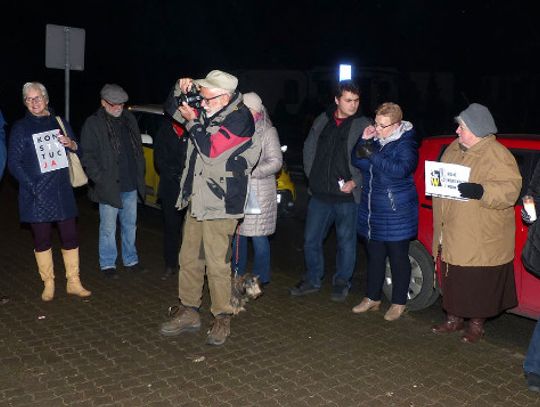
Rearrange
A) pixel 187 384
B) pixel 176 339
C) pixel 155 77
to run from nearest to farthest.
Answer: pixel 187 384
pixel 176 339
pixel 155 77

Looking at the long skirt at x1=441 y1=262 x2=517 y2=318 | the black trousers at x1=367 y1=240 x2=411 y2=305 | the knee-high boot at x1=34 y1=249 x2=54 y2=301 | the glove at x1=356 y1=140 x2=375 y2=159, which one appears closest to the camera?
the long skirt at x1=441 y1=262 x2=517 y2=318

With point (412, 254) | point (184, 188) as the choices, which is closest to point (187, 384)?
point (184, 188)

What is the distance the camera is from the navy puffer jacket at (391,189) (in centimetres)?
543

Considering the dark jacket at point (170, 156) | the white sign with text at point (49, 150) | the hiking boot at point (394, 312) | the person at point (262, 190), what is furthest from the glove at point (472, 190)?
the white sign with text at point (49, 150)

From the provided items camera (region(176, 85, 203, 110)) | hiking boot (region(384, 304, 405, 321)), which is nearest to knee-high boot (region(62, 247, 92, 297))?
camera (region(176, 85, 203, 110))

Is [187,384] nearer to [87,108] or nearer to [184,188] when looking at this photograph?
[184,188]

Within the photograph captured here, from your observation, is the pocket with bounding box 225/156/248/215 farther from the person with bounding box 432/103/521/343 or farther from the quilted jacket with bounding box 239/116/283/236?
the person with bounding box 432/103/521/343

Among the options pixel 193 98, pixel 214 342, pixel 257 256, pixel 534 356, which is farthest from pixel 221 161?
pixel 534 356

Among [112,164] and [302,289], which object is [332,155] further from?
[112,164]

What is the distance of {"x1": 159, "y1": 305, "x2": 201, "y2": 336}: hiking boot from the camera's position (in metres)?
5.41

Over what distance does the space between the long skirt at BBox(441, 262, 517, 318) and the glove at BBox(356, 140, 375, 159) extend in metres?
1.17

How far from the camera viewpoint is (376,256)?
5.91 metres

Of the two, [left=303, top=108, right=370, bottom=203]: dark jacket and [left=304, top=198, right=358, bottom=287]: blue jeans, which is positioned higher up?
[left=303, top=108, right=370, bottom=203]: dark jacket

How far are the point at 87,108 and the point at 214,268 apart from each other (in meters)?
32.5
